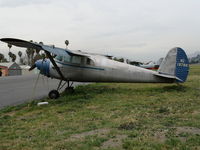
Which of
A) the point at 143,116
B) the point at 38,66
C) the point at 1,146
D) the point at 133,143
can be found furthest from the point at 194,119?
the point at 38,66

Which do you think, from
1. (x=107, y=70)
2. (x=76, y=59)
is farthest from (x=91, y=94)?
(x=76, y=59)

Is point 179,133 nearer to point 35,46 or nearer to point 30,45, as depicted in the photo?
point 35,46

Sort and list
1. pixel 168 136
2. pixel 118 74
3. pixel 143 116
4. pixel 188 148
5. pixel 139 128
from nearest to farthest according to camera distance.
→ pixel 188 148 → pixel 168 136 → pixel 139 128 → pixel 143 116 → pixel 118 74

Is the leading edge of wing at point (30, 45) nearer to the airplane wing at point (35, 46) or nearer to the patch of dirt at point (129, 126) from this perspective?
the airplane wing at point (35, 46)

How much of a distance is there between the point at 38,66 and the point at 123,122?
7263 millimetres

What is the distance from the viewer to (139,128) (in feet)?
15.7

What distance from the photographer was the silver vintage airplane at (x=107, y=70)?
34.6ft

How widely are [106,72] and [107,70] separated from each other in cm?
12

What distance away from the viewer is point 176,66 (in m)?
10.7

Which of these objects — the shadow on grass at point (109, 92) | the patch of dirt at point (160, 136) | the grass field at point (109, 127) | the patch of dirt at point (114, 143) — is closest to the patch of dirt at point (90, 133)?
the grass field at point (109, 127)

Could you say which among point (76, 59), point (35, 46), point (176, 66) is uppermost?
point (35, 46)

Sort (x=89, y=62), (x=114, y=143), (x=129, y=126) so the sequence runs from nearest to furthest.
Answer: (x=114, y=143) < (x=129, y=126) < (x=89, y=62)

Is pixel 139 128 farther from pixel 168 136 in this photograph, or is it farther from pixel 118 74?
pixel 118 74


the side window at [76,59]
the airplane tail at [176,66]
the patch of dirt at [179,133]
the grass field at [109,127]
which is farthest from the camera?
the side window at [76,59]
